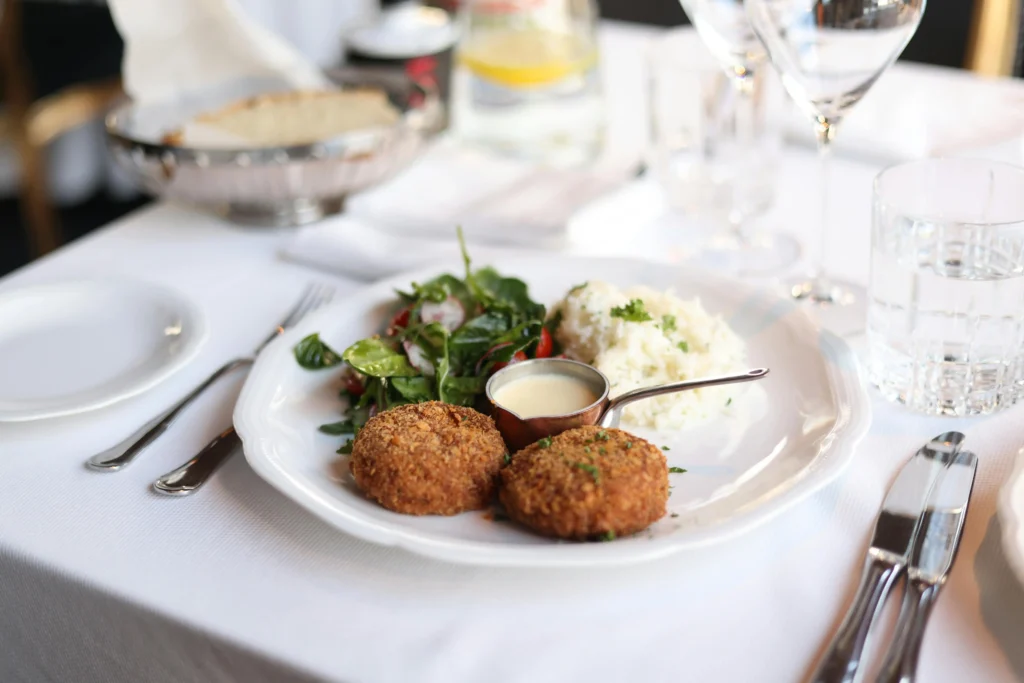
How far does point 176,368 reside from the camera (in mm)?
1285

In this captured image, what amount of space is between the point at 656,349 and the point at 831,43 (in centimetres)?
49

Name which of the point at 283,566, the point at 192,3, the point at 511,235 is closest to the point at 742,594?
Answer: the point at 283,566

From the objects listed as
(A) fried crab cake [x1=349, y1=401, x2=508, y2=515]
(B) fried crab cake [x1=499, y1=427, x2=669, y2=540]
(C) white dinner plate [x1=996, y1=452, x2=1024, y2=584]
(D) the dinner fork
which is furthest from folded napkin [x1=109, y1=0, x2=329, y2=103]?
(C) white dinner plate [x1=996, y1=452, x2=1024, y2=584]

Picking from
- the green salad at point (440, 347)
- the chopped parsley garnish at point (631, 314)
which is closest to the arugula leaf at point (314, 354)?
the green salad at point (440, 347)

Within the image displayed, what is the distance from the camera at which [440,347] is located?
131cm

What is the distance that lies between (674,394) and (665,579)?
305mm

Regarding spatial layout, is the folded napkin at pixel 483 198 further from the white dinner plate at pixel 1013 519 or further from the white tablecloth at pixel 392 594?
the white dinner plate at pixel 1013 519

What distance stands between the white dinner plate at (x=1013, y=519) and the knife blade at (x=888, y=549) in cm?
8

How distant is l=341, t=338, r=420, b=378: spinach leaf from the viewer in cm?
123

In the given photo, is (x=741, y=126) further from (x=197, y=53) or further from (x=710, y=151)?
(x=197, y=53)

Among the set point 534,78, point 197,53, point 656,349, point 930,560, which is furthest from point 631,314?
point 197,53

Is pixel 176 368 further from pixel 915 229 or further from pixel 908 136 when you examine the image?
pixel 908 136

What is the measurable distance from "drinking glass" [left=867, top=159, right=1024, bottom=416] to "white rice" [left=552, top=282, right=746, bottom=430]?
0.66 ft

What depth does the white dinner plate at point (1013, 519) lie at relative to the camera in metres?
0.87
